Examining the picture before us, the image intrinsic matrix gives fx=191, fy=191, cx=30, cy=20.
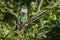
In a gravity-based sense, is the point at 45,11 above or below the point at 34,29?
above

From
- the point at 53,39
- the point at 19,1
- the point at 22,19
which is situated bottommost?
the point at 53,39

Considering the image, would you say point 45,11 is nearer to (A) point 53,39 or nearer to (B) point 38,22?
(B) point 38,22

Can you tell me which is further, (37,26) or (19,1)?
(19,1)

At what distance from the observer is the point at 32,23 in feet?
4.28

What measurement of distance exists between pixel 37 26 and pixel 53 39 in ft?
0.60

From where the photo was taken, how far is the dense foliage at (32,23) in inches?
47.1

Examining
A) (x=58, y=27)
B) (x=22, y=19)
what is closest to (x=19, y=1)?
(x=22, y=19)

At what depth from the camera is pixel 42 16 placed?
4.20 feet

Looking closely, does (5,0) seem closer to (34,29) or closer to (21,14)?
(21,14)

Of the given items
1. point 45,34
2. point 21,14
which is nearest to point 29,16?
point 21,14

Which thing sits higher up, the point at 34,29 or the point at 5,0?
the point at 5,0

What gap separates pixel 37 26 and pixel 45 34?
0.34 feet

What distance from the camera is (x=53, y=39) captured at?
4.62 ft

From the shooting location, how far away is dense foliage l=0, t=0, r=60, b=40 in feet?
3.92
